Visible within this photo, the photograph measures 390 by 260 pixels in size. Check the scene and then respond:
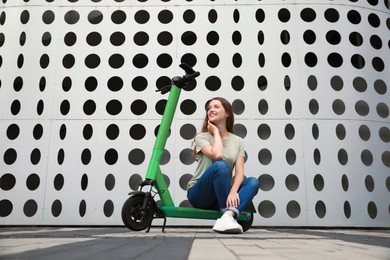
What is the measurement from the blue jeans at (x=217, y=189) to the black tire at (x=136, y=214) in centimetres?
→ 38

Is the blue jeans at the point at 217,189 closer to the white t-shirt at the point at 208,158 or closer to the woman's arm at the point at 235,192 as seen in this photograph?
the woman's arm at the point at 235,192

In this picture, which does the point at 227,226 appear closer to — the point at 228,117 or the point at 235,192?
the point at 235,192

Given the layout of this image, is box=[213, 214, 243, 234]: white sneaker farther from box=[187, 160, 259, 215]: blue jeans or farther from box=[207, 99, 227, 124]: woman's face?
box=[207, 99, 227, 124]: woman's face

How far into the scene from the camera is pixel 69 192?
4445 millimetres

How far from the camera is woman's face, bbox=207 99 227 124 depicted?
300 centimetres

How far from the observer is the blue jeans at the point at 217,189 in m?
2.68

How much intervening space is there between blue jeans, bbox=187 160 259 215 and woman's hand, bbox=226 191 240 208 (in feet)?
0.11

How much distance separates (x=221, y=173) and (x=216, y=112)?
1.85 ft

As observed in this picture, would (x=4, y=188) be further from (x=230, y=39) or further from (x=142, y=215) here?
(x=230, y=39)

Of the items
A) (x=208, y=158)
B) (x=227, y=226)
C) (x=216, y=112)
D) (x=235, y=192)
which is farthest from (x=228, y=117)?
(x=227, y=226)

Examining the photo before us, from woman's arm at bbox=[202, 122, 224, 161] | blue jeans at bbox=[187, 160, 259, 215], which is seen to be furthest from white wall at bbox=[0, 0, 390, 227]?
A: woman's arm at bbox=[202, 122, 224, 161]

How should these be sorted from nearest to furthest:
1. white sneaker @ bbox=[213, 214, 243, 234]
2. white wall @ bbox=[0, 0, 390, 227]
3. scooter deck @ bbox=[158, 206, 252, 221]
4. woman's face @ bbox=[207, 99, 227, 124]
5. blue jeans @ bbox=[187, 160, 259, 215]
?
white sneaker @ bbox=[213, 214, 243, 234] < blue jeans @ bbox=[187, 160, 259, 215] < scooter deck @ bbox=[158, 206, 252, 221] < woman's face @ bbox=[207, 99, 227, 124] < white wall @ bbox=[0, 0, 390, 227]

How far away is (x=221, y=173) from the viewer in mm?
2676

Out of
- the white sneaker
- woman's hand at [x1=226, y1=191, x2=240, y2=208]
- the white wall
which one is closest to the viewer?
the white sneaker
